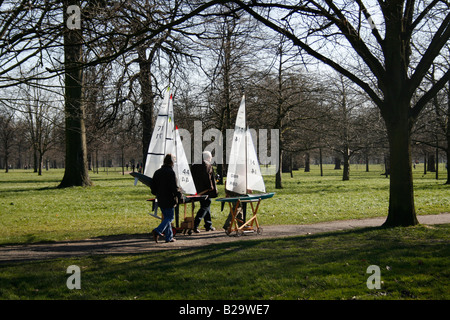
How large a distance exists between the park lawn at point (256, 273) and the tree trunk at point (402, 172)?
52.8 inches

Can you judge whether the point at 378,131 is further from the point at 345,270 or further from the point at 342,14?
the point at 345,270

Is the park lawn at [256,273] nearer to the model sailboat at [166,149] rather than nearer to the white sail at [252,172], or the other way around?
the white sail at [252,172]

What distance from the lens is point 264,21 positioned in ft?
34.4

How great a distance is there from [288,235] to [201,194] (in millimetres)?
2579

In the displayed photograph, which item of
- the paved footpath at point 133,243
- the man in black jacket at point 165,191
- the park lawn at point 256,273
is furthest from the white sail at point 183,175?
the park lawn at point 256,273

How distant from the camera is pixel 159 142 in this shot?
436 inches

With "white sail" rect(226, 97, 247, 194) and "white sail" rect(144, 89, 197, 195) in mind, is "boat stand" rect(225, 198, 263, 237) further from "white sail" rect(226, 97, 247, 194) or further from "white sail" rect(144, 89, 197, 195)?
"white sail" rect(144, 89, 197, 195)

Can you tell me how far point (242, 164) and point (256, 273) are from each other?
473 cm

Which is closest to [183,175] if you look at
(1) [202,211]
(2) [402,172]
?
(1) [202,211]

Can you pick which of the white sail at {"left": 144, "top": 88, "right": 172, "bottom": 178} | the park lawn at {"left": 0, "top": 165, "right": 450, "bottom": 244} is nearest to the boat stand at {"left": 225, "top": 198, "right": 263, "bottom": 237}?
the park lawn at {"left": 0, "top": 165, "right": 450, "bottom": 244}

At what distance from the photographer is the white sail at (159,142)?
36.3 feet

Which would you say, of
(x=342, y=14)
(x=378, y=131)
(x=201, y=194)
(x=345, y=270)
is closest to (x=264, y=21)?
(x=342, y=14)

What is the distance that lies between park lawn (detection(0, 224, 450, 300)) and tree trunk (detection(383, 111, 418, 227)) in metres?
1.34
